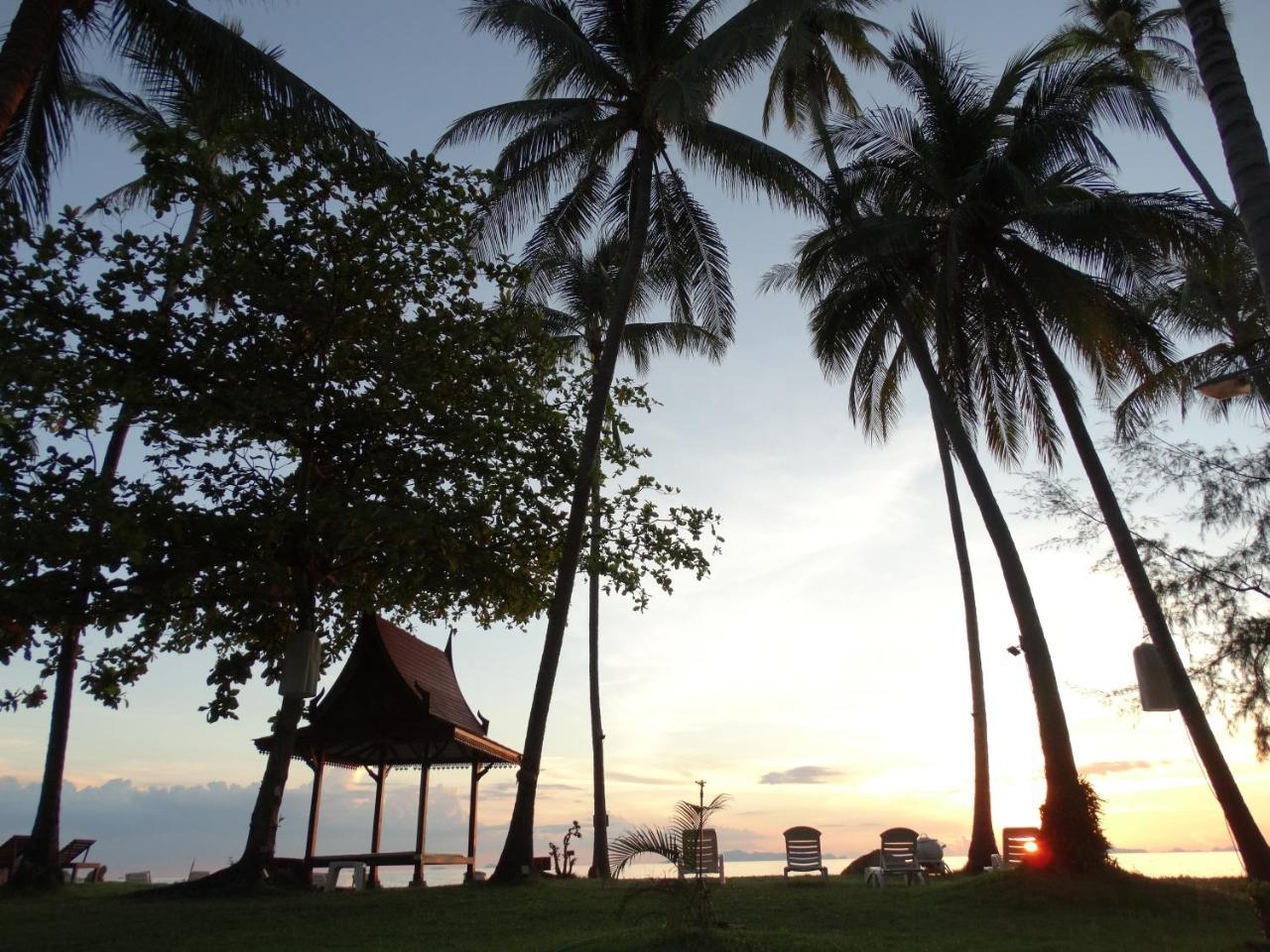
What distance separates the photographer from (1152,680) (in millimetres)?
10211

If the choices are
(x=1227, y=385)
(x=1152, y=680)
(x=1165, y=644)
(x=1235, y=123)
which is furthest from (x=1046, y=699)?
(x=1235, y=123)

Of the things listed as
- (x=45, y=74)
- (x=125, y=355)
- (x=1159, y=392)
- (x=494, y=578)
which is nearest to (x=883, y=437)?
(x=1159, y=392)

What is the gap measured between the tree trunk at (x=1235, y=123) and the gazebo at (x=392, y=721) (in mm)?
13921

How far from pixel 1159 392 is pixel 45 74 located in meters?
19.0

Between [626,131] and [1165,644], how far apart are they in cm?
1305

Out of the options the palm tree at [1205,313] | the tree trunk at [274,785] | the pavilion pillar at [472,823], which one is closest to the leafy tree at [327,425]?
the tree trunk at [274,785]

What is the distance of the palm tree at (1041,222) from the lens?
15305 mm

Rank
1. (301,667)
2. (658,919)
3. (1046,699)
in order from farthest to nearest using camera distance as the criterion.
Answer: (1046,699), (301,667), (658,919)

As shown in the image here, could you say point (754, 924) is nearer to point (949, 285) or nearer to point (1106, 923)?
point (1106, 923)

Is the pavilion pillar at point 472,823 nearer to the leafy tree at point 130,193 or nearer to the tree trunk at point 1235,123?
the leafy tree at point 130,193

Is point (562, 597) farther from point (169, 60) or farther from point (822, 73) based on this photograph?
point (822, 73)

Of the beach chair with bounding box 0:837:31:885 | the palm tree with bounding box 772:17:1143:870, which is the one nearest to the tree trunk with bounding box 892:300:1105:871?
the palm tree with bounding box 772:17:1143:870

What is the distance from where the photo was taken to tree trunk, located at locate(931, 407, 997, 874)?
17.9m

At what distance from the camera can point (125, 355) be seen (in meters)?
12.8
